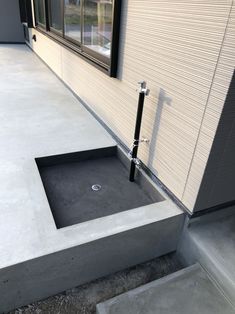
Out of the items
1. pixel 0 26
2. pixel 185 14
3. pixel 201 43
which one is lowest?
pixel 0 26

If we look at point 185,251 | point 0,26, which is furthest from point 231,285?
point 0,26

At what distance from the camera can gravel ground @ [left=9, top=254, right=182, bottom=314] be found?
4.18 ft

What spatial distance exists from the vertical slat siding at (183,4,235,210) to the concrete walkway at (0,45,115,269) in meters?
0.63

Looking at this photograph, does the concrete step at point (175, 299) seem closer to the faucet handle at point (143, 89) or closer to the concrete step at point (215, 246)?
the concrete step at point (215, 246)

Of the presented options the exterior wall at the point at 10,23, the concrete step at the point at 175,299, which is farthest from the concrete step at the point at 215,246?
the exterior wall at the point at 10,23

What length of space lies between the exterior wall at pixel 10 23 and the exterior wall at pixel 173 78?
5980 millimetres

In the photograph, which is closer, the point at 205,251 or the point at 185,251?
the point at 205,251

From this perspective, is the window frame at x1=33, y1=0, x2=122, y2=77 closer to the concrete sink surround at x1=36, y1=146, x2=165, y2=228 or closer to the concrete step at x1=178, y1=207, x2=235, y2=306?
the concrete sink surround at x1=36, y1=146, x2=165, y2=228

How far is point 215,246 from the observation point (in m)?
1.40

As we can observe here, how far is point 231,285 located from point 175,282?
0.85 feet

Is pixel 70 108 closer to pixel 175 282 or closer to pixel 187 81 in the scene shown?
pixel 187 81

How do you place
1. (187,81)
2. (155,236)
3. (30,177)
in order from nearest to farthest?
(187,81)
(155,236)
(30,177)

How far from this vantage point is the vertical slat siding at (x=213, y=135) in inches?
42.6

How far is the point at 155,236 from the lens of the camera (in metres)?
1.49
